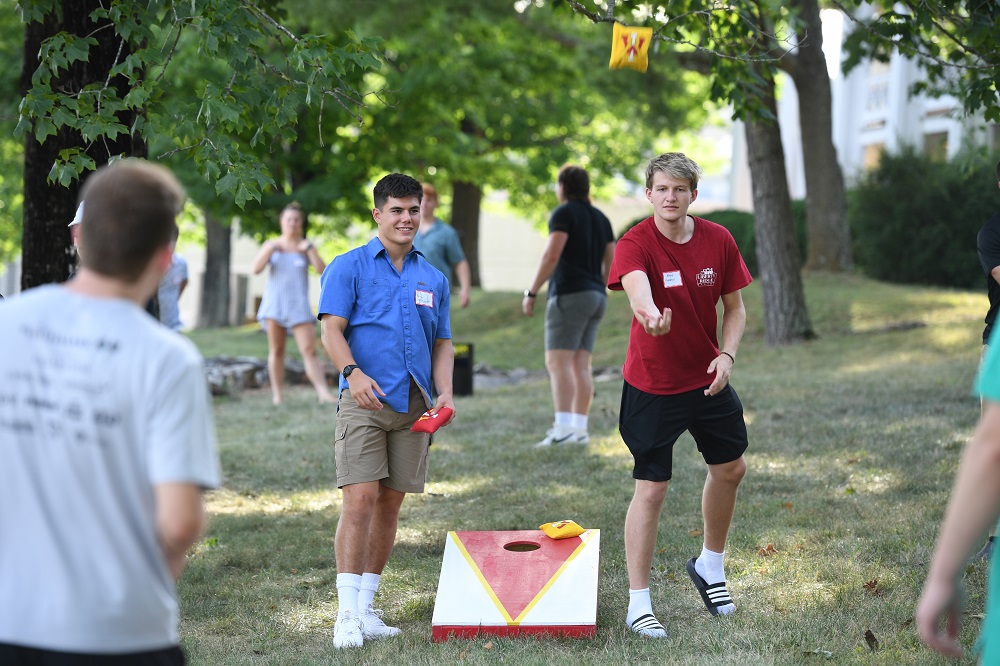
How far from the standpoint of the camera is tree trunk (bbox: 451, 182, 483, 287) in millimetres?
27031

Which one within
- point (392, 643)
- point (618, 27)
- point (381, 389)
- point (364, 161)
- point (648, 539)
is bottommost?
point (392, 643)

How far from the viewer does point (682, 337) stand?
477 centimetres

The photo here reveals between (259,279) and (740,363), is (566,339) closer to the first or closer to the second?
(740,363)

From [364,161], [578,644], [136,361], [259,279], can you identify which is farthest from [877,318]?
[259,279]

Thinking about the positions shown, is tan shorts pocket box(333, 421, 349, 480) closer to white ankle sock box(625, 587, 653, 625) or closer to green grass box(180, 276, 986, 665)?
green grass box(180, 276, 986, 665)

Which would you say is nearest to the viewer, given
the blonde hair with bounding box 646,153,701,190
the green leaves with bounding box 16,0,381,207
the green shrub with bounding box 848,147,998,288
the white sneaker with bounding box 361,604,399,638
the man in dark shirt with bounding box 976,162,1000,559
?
the blonde hair with bounding box 646,153,701,190

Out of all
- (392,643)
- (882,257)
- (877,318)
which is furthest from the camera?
(882,257)

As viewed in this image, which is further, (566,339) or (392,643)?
(566,339)

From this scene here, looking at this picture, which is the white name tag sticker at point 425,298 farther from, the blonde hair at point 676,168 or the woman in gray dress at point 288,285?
the woman in gray dress at point 288,285

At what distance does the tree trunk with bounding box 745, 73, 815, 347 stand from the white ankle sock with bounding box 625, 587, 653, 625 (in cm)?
1108

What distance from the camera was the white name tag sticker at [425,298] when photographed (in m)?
4.98

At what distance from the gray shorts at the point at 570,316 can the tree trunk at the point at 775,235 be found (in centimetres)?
703

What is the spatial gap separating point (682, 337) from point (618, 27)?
2.27 m

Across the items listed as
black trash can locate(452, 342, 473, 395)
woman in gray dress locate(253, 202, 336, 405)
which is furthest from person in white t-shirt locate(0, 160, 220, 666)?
black trash can locate(452, 342, 473, 395)
